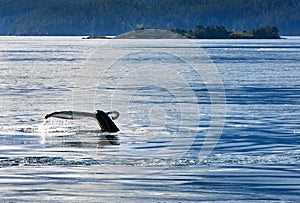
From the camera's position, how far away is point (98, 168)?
87.1 ft

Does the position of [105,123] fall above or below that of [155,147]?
above

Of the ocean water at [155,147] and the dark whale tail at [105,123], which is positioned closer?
the ocean water at [155,147]

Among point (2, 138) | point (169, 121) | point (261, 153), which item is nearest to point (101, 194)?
point (261, 153)

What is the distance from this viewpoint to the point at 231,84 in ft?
210

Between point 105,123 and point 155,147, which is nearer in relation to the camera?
point 155,147

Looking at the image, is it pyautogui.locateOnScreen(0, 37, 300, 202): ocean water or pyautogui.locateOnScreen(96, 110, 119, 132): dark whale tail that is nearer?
pyautogui.locateOnScreen(0, 37, 300, 202): ocean water

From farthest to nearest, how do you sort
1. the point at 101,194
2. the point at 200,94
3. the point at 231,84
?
the point at 231,84 < the point at 200,94 < the point at 101,194

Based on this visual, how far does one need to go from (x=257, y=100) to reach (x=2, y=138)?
63.8ft

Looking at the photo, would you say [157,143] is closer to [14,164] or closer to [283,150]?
[283,150]

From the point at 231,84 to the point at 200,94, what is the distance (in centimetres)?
1018

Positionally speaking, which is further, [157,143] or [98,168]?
[157,143]

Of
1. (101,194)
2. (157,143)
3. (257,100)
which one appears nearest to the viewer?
(101,194)

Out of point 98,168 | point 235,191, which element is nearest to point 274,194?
point 235,191

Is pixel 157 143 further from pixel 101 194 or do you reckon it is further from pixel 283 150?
pixel 101 194
